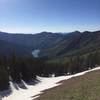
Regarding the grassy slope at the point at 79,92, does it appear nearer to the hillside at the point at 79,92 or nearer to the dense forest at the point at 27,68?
the hillside at the point at 79,92

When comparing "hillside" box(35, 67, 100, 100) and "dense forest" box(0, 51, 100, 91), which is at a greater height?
"hillside" box(35, 67, 100, 100)

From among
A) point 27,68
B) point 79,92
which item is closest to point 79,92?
point 79,92

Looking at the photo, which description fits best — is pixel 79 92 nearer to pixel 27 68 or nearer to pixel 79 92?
pixel 79 92

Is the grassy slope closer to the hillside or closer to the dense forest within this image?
the hillside

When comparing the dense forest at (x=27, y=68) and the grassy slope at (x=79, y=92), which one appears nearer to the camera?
the grassy slope at (x=79, y=92)

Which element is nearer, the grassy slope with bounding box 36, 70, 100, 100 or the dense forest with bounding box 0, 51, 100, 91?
the grassy slope with bounding box 36, 70, 100, 100

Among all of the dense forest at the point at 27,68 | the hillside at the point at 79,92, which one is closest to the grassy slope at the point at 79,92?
the hillside at the point at 79,92

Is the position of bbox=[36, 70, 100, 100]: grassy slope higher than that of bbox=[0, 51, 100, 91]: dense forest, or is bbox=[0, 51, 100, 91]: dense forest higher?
bbox=[36, 70, 100, 100]: grassy slope

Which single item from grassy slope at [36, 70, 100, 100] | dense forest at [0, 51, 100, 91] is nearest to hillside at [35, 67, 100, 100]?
grassy slope at [36, 70, 100, 100]

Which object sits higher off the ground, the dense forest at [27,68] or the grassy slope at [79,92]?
the grassy slope at [79,92]

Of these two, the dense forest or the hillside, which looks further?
the dense forest

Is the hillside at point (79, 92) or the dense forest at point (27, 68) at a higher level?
the hillside at point (79, 92)

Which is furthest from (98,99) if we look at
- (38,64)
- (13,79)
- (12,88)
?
(38,64)

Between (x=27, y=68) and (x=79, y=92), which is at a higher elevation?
(x=79, y=92)
